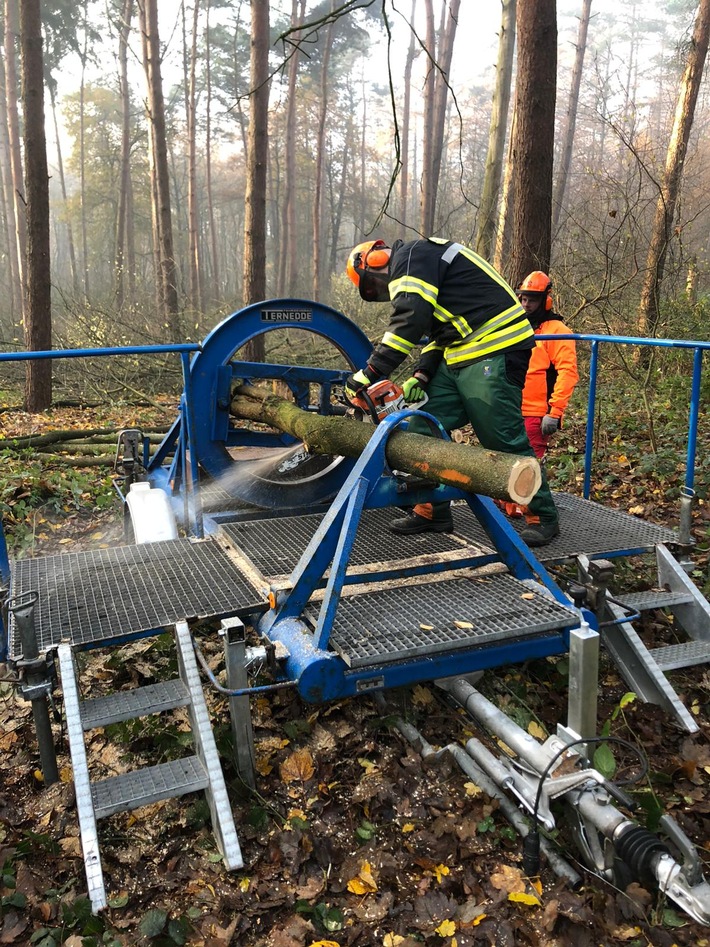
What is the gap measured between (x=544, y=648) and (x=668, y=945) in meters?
1.15

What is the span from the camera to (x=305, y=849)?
2.72 meters

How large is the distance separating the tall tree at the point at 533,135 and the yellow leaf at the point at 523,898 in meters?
5.48

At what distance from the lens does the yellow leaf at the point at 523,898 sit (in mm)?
2412

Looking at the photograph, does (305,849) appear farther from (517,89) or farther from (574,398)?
(574,398)

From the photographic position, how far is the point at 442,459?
3.03m

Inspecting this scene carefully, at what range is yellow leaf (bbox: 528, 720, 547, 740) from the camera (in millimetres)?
3332

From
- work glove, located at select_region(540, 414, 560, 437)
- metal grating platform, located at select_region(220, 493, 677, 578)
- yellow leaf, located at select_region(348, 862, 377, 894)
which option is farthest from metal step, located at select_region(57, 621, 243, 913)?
work glove, located at select_region(540, 414, 560, 437)

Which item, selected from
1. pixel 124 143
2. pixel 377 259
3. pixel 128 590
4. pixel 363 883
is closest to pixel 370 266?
pixel 377 259

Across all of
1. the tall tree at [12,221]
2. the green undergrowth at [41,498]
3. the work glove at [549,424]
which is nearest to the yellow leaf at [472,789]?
the work glove at [549,424]

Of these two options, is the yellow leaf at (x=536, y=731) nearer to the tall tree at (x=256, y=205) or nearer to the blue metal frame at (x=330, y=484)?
the blue metal frame at (x=330, y=484)

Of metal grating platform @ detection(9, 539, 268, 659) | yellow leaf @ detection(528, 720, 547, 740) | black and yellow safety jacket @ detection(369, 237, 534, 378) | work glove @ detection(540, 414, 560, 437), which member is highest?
black and yellow safety jacket @ detection(369, 237, 534, 378)

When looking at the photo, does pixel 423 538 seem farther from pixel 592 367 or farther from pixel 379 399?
pixel 592 367

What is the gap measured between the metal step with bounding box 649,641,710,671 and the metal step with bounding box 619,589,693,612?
0.71 ft

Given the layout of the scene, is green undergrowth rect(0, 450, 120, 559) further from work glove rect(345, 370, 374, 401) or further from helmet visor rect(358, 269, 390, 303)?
helmet visor rect(358, 269, 390, 303)
